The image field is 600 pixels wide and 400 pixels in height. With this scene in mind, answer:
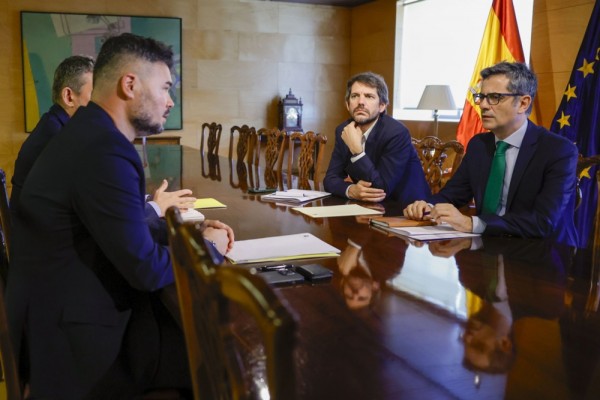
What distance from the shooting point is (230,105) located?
799cm

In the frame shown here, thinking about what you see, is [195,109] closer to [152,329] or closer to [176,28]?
[176,28]

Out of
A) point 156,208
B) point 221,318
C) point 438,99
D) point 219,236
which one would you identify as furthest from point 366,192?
point 438,99

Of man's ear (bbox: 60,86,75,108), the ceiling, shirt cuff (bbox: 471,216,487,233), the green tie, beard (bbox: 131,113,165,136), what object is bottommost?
shirt cuff (bbox: 471,216,487,233)

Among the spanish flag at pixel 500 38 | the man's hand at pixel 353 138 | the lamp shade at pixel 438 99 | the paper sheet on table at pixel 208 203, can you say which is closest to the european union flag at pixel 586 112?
the spanish flag at pixel 500 38

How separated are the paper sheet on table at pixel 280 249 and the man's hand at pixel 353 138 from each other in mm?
1220

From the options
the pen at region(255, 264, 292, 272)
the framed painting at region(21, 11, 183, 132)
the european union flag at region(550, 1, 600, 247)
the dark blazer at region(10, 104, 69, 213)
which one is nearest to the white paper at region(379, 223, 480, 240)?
the pen at region(255, 264, 292, 272)

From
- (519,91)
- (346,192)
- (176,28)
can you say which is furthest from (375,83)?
(176,28)

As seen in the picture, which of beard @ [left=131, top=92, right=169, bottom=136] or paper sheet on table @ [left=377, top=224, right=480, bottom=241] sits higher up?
beard @ [left=131, top=92, right=169, bottom=136]

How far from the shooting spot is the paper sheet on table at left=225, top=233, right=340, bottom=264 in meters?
1.64

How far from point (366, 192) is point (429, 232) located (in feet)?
2.47

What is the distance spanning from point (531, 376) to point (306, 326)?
0.41 meters

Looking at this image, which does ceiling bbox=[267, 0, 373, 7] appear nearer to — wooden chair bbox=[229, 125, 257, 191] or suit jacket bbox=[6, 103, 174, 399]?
wooden chair bbox=[229, 125, 257, 191]

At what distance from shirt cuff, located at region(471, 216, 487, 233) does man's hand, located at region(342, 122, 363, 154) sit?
1096 millimetres

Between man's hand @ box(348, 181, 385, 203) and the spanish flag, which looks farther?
the spanish flag
